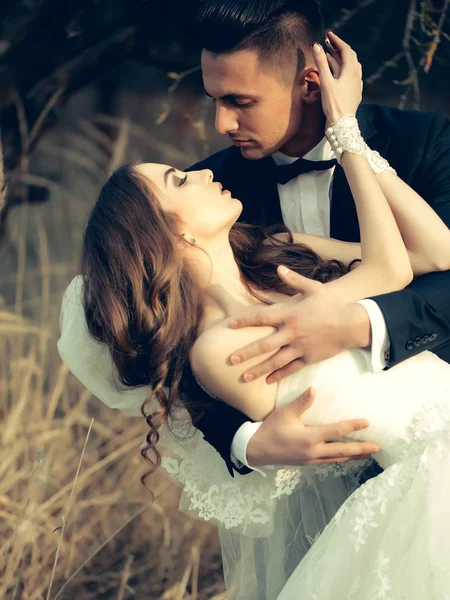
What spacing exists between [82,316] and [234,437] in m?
0.73

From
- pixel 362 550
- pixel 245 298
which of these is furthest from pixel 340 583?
pixel 245 298

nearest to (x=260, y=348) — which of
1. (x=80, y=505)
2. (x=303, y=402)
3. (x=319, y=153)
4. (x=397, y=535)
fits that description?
(x=303, y=402)

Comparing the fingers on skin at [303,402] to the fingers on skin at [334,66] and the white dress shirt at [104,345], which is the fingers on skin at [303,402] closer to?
the white dress shirt at [104,345]

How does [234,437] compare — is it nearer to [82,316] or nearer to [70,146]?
[82,316]

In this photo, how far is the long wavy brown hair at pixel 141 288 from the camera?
2436 millimetres

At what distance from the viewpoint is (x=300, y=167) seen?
2.84 meters

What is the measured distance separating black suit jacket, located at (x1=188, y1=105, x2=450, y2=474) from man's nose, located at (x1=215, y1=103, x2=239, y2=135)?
0.30m

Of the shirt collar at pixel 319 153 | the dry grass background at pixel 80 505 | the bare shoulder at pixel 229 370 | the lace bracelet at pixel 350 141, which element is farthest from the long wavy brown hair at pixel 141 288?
the dry grass background at pixel 80 505

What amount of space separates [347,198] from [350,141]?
13.6 inches

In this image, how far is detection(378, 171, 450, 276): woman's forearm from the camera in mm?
2402

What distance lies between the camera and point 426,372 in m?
2.31

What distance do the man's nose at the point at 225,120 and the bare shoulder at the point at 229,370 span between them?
69 centimetres

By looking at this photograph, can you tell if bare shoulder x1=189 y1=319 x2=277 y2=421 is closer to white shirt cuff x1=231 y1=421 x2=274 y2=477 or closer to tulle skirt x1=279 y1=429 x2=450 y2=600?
white shirt cuff x1=231 y1=421 x2=274 y2=477

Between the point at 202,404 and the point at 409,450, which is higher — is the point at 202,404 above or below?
below
